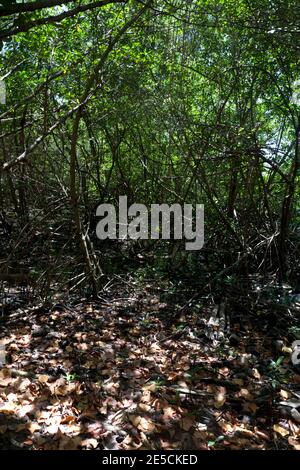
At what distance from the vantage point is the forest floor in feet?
8.00

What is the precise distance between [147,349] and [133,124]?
4.10 metres

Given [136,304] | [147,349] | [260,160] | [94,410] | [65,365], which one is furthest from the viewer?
[260,160]

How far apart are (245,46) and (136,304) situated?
3.80m

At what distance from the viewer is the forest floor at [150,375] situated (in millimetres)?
2439

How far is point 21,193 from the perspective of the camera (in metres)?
6.71

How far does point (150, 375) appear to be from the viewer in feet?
10.3

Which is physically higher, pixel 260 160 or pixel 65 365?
pixel 260 160

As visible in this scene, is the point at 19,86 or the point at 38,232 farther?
the point at 38,232

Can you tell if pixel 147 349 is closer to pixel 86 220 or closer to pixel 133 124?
pixel 86 220
